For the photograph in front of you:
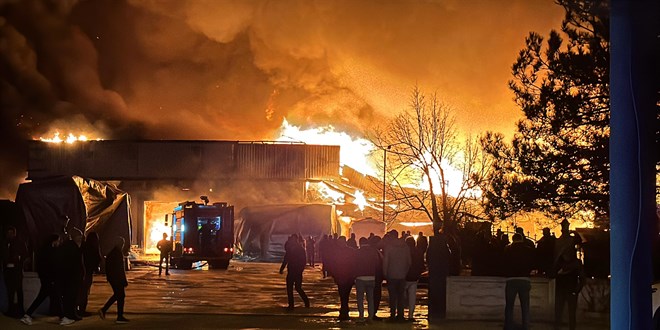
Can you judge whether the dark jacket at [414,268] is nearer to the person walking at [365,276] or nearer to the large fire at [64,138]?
the person walking at [365,276]

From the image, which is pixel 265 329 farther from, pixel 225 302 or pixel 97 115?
pixel 97 115

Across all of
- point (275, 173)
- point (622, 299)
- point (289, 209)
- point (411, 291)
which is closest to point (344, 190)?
point (275, 173)

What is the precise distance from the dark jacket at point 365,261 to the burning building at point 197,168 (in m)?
33.1

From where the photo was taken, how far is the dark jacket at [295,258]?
17453 millimetres

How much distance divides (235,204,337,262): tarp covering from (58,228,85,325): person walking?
1032 inches

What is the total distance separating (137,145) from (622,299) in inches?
1905

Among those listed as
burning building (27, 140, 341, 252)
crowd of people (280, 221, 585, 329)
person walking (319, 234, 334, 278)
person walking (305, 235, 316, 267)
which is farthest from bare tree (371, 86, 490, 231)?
crowd of people (280, 221, 585, 329)

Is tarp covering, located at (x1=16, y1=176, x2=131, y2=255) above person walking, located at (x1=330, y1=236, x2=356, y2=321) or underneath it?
above

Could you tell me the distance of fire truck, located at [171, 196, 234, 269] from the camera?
34.7 meters

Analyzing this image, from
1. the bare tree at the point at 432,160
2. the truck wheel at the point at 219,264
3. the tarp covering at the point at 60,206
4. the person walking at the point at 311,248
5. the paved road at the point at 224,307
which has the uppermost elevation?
the bare tree at the point at 432,160

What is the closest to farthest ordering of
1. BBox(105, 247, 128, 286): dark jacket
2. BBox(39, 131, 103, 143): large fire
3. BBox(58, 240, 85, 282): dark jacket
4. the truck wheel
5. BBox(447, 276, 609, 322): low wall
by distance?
BBox(58, 240, 85, 282): dark jacket
BBox(105, 247, 128, 286): dark jacket
BBox(447, 276, 609, 322): low wall
the truck wheel
BBox(39, 131, 103, 143): large fire

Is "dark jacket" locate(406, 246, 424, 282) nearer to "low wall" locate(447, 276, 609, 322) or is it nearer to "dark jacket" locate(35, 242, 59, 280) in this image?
"low wall" locate(447, 276, 609, 322)

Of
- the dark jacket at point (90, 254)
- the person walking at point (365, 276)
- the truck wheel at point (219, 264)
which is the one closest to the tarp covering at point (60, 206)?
the truck wheel at point (219, 264)

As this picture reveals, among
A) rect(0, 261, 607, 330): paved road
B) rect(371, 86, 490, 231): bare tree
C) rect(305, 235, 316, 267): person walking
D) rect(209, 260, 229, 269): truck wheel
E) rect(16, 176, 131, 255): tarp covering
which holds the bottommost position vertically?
rect(0, 261, 607, 330): paved road
